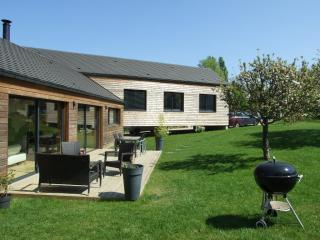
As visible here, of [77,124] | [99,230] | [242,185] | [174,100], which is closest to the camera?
[99,230]

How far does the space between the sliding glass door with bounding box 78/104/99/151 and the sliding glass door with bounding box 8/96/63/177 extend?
3.31 metres

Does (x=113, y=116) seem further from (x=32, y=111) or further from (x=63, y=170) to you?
(x=63, y=170)

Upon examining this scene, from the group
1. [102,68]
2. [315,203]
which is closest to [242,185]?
[315,203]

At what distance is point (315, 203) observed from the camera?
8.60 meters

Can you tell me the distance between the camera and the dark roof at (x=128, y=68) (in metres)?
29.8

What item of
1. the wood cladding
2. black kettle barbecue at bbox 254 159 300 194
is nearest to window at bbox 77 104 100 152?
the wood cladding

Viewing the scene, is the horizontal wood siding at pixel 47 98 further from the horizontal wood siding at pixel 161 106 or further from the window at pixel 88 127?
the horizontal wood siding at pixel 161 106

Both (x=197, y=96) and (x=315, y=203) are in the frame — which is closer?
(x=315, y=203)

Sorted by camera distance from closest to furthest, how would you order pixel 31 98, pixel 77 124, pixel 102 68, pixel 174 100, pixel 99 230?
pixel 99 230 < pixel 31 98 < pixel 77 124 < pixel 102 68 < pixel 174 100

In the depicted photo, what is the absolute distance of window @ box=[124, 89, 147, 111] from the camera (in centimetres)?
3069

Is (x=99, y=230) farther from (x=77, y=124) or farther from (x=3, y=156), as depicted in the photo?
(x=77, y=124)

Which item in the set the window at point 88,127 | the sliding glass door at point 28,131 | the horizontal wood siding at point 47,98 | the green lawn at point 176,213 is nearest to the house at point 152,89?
the horizontal wood siding at point 47,98

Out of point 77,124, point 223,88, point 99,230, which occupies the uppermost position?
point 223,88

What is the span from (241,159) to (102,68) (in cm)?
1805
